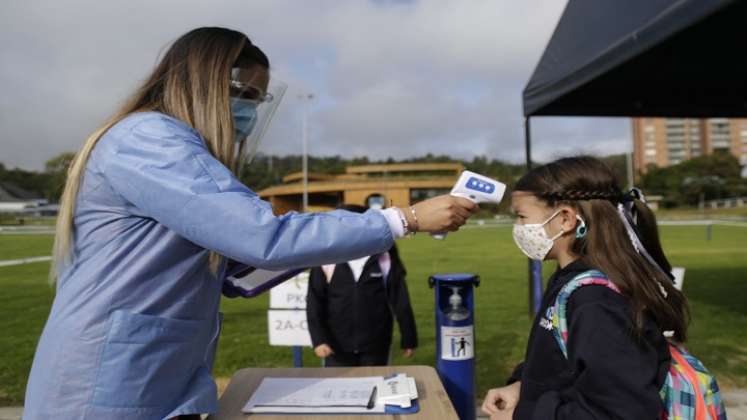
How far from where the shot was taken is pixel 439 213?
4.98ft

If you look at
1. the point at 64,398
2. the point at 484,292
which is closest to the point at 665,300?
the point at 64,398

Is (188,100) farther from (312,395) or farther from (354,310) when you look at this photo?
(354,310)

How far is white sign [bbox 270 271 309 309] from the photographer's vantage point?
4551 mm

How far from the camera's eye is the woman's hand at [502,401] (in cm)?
180

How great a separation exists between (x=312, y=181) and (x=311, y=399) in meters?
75.6

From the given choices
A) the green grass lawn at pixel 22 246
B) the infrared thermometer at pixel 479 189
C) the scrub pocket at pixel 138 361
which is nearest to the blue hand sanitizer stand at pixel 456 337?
the infrared thermometer at pixel 479 189

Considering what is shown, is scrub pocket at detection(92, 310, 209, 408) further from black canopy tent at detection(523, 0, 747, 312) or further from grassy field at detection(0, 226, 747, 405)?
grassy field at detection(0, 226, 747, 405)

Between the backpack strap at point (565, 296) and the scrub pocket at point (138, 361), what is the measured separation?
1.04 metres

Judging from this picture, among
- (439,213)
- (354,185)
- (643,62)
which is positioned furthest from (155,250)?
(354,185)

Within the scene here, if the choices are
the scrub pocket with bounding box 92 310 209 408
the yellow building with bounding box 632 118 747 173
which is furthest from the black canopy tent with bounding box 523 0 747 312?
the yellow building with bounding box 632 118 747 173

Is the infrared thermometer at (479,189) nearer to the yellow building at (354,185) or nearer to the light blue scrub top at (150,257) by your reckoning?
the light blue scrub top at (150,257)

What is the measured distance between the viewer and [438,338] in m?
3.48

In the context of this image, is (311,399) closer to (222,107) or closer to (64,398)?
(64,398)

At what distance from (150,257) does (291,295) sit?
3.35 metres
